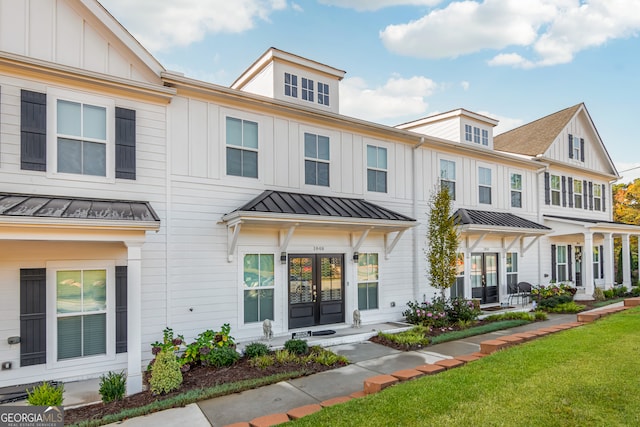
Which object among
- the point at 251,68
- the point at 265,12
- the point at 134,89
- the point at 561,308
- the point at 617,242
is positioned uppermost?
the point at 265,12

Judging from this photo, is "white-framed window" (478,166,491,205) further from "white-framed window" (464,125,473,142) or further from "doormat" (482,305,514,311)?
"doormat" (482,305,514,311)

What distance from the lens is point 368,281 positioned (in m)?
10.8

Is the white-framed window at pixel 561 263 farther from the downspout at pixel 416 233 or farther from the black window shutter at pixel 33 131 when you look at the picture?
the black window shutter at pixel 33 131

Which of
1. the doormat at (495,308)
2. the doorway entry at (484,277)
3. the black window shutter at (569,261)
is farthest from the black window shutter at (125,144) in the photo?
the black window shutter at (569,261)

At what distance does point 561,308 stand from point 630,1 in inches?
418

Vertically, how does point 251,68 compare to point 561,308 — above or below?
above

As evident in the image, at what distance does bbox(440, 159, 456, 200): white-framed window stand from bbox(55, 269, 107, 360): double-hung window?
415 inches

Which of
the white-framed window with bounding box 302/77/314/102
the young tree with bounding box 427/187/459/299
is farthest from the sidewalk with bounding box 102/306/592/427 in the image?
the white-framed window with bounding box 302/77/314/102

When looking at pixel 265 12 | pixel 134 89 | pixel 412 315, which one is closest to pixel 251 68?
pixel 265 12

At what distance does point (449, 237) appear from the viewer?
10383mm

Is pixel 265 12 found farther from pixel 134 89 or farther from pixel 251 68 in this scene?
pixel 134 89

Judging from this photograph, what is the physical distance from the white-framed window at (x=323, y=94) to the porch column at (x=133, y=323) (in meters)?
6.84

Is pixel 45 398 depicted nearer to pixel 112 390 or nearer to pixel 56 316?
pixel 112 390

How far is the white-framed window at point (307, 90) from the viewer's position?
10.5m
